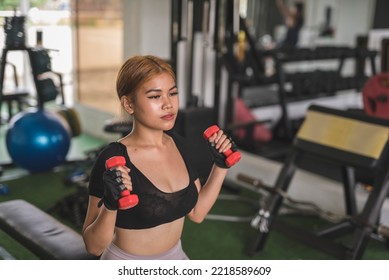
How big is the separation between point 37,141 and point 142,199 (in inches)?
90.0

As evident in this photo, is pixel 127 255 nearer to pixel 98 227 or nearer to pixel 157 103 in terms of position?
pixel 98 227

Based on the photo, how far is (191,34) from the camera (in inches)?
129

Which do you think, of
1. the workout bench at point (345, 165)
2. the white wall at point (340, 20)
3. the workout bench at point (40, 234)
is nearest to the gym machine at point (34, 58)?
the workout bench at point (40, 234)

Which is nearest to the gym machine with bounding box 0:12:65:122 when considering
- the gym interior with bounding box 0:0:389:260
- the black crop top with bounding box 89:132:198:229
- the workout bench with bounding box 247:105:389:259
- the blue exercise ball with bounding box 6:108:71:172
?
the gym interior with bounding box 0:0:389:260

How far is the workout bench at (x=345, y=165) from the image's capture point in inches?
90.0

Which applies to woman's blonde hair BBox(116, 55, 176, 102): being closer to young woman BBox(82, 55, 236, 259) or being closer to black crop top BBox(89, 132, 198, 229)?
young woman BBox(82, 55, 236, 259)

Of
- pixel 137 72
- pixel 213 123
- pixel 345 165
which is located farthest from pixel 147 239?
pixel 213 123

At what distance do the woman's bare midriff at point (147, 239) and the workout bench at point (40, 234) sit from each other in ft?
1.31

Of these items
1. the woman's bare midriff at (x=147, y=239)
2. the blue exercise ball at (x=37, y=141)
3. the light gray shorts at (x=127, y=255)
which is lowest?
the blue exercise ball at (x=37, y=141)

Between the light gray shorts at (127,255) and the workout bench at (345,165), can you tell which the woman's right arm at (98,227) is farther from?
the workout bench at (345,165)

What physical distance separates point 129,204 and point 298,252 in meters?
1.87

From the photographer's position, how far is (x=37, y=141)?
3.14 meters

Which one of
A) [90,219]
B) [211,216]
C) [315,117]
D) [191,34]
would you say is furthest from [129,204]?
[191,34]
